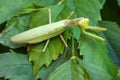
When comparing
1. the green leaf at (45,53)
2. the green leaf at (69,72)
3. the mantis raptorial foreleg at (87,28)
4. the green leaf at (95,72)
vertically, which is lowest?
the green leaf at (95,72)

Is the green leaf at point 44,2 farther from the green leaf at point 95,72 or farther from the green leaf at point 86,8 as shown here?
the green leaf at point 95,72

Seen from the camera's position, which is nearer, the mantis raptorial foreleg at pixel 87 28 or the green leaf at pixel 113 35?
the mantis raptorial foreleg at pixel 87 28

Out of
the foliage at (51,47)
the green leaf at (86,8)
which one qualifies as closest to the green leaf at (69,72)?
the foliage at (51,47)

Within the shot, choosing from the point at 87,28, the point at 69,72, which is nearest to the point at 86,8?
the point at 87,28

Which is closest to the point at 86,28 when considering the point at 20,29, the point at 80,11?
the point at 80,11

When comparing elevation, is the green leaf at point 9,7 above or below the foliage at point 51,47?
above

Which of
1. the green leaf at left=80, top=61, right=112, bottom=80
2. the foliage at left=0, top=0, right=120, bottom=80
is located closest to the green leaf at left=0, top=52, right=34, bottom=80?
the foliage at left=0, top=0, right=120, bottom=80

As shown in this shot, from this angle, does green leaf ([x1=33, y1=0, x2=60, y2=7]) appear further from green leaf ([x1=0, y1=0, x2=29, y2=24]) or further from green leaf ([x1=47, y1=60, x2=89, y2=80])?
green leaf ([x1=47, y1=60, x2=89, y2=80])

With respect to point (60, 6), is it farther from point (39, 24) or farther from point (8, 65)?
point (8, 65)
